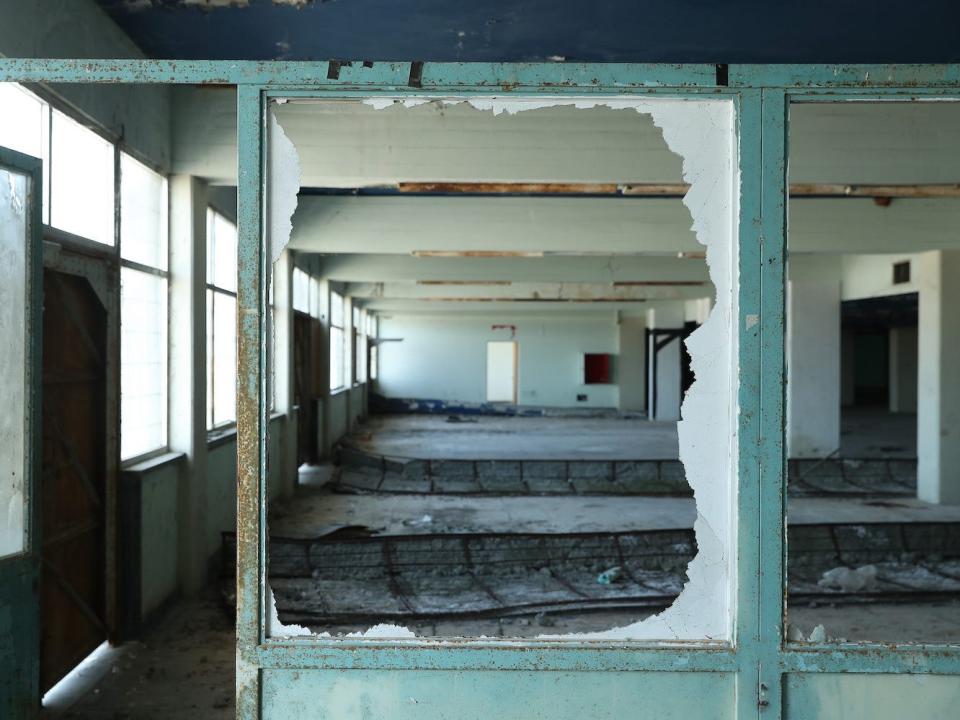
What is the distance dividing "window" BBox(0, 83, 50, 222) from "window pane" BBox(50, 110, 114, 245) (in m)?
0.09

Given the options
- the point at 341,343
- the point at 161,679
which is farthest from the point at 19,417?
the point at 341,343

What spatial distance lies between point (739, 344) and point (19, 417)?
3114 mm

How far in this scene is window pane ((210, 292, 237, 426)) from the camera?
747 centimetres

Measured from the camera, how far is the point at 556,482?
37.3 feet

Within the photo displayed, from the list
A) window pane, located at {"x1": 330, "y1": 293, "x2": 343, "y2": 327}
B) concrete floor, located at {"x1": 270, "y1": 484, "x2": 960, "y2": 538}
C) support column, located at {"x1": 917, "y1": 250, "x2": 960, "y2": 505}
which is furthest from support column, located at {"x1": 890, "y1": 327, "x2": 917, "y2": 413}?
window pane, located at {"x1": 330, "y1": 293, "x2": 343, "y2": 327}

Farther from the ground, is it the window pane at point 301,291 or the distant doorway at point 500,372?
the window pane at point 301,291

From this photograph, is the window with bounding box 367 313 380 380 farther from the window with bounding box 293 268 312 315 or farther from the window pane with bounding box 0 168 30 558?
the window pane with bounding box 0 168 30 558

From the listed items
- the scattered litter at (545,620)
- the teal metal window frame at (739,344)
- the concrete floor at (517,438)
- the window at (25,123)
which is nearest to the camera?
the teal metal window frame at (739,344)

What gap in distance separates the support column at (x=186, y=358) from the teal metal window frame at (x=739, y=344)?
12.7 feet

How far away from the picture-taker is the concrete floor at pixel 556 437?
13.8 m

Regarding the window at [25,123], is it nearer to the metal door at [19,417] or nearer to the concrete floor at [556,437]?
the metal door at [19,417]

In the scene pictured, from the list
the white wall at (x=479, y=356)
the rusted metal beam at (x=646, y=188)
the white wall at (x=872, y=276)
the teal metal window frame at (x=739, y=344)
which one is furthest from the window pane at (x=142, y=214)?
the white wall at (x=479, y=356)

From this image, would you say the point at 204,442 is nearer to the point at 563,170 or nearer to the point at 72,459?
the point at 72,459

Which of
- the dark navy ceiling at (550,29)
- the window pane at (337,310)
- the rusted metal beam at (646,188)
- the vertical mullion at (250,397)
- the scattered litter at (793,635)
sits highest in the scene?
the dark navy ceiling at (550,29)
